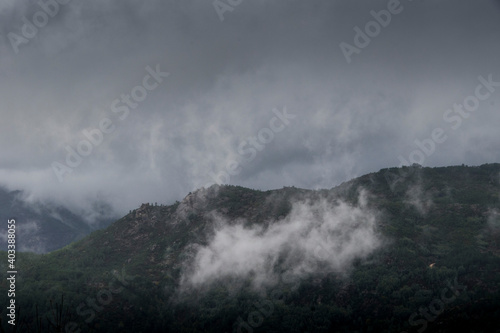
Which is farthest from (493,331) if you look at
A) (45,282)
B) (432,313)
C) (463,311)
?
(45,282)

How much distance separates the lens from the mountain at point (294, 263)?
89062 mm

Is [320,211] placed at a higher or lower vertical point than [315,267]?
higher

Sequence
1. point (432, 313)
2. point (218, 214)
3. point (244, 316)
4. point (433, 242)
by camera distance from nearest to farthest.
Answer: point (432, 313) → point (244, 316) → point (433, 242) → point (218, 214)

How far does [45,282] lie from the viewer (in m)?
116

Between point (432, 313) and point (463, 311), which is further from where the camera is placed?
point (432, 313)

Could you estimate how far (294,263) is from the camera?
122 m

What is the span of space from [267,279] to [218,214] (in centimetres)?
4977

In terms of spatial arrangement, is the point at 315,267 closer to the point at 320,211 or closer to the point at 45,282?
the point at 320,211

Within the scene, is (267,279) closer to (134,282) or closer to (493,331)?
(134,282)

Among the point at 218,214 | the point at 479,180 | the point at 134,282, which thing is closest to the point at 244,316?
Answer: the point at 134,282

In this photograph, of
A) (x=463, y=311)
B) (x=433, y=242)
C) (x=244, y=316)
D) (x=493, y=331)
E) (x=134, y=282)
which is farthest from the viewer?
(x=134, y=282)

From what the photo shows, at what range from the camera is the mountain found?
8906cm

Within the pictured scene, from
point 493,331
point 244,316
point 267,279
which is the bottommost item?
point 493,331

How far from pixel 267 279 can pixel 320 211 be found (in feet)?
142
